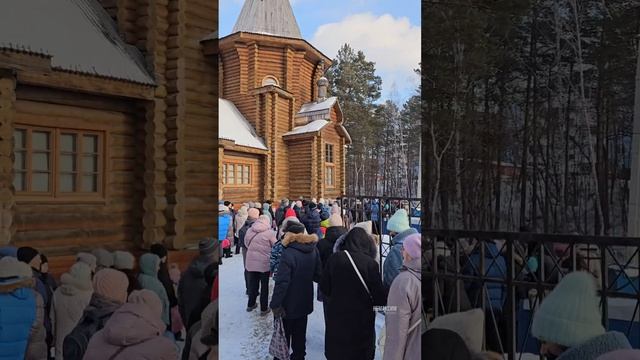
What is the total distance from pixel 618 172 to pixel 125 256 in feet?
6.11

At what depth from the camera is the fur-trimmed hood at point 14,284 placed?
3.70 ft

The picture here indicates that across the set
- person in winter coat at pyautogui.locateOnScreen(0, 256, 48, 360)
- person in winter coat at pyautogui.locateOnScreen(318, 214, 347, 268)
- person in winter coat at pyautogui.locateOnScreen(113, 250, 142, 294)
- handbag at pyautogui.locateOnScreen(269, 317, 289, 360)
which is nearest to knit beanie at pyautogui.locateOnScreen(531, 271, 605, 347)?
person in winter coat at pyautogui.locateOnScreen(318, 214, 347, 268)

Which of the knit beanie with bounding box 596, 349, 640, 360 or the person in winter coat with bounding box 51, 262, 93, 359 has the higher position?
the person in winter coat with bounding box 51, 262, 93, 359

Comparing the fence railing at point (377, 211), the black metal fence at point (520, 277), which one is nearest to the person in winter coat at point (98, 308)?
the fence railing at point (377, 211)

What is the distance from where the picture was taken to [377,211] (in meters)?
1.41

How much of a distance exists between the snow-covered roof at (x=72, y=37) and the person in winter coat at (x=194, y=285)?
0.61 m

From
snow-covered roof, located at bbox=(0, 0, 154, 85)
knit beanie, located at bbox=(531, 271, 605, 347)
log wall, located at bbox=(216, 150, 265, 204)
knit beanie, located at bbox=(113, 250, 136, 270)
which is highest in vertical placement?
snow-covered roof, located at bbox=(0, 0, 154, 85)

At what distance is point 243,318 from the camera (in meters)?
Answer: 1.36

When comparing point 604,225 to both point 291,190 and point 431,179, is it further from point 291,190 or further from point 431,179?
point 291,190

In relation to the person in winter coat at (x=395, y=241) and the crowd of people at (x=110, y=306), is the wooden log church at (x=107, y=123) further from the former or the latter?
the person in winter coat at (x=395, y=241)

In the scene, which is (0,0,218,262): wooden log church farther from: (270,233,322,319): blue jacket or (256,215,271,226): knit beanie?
(270,233,322,319): blue jacket

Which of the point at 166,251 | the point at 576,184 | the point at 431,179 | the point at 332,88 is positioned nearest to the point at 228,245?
the point at 166,251

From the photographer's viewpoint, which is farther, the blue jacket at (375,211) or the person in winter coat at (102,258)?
the blue jacket at (375,211)

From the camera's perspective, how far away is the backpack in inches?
47.6
